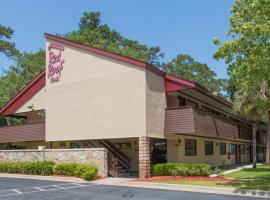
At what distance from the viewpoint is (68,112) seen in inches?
1097

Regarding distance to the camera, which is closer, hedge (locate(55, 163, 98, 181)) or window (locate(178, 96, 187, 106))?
hedge (locate(55, 163, 98, 181))

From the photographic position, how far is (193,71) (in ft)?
230

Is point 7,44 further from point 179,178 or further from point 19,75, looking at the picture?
point 179,178

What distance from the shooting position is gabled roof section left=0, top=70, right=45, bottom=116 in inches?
1261

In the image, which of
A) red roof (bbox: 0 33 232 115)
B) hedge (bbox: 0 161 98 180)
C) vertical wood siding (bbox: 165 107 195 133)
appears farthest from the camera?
red roof (bbox: 0 33 232 115)

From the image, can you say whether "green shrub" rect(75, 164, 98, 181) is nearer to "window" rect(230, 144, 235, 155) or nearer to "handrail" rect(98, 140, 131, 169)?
"handrail" rect(98, 140, 131, 169)

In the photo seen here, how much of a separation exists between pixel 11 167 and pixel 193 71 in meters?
47.2

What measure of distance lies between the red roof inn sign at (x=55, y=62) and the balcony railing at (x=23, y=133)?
150 inches

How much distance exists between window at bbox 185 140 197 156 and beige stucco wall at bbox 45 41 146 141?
668 cm

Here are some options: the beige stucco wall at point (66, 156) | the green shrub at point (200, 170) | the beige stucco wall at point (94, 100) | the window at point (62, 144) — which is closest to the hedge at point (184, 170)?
the green shrub at point (200, 170)

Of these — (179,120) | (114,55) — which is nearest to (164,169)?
(179,120)

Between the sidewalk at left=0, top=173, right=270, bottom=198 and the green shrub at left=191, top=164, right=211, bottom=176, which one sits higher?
the green shrub at left=191, top=164, right=211, bottom=176

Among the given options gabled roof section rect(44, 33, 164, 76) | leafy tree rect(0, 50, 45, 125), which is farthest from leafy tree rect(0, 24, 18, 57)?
gabled roof section rect(44, 33, 164, 76)

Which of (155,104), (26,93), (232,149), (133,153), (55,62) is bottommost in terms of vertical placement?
(232,149)
